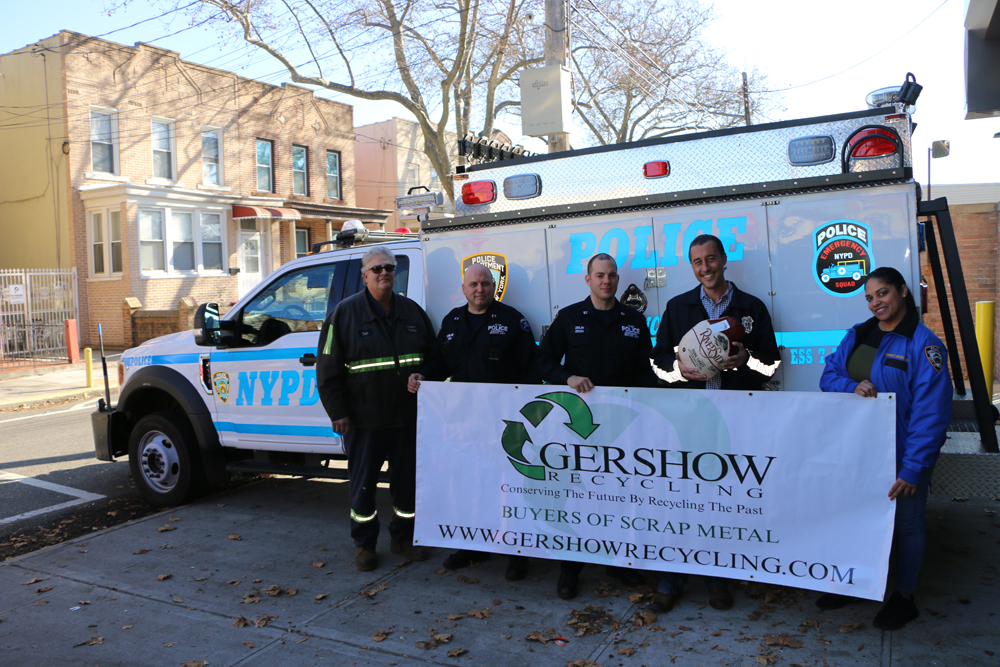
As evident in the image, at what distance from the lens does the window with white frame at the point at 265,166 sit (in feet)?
80.4

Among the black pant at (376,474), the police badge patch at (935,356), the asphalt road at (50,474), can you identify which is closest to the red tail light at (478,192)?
the black pant at (376,474)

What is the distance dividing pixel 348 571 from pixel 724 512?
2.39 meters

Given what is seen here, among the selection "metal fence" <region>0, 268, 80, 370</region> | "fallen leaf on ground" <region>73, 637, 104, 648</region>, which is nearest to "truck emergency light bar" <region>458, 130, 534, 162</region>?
"fallen leaf on ground" <region>73, 637, 104, 648</region>

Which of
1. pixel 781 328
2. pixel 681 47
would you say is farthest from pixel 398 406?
pixel 681 47

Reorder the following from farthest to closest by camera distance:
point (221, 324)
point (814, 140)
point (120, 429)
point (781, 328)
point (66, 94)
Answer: point (66, 94) < point (120, 429) < point (221, 324) < point (814, 140) < point (781, 328)

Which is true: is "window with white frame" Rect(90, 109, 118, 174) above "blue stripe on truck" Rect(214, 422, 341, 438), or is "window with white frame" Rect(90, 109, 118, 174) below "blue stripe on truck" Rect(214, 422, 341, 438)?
above

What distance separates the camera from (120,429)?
667cm

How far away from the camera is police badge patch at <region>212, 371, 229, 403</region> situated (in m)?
6.04

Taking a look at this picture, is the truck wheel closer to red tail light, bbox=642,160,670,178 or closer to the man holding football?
the man holding football

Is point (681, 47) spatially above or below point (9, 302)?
above

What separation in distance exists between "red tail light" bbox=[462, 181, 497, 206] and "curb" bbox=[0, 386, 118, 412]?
9780 mm

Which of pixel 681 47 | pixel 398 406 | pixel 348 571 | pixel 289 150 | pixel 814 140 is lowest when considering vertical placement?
pixel 348 571

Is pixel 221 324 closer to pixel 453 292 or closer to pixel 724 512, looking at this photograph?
pixel 453 292

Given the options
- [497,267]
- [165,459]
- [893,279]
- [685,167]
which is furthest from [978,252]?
[165,459]
